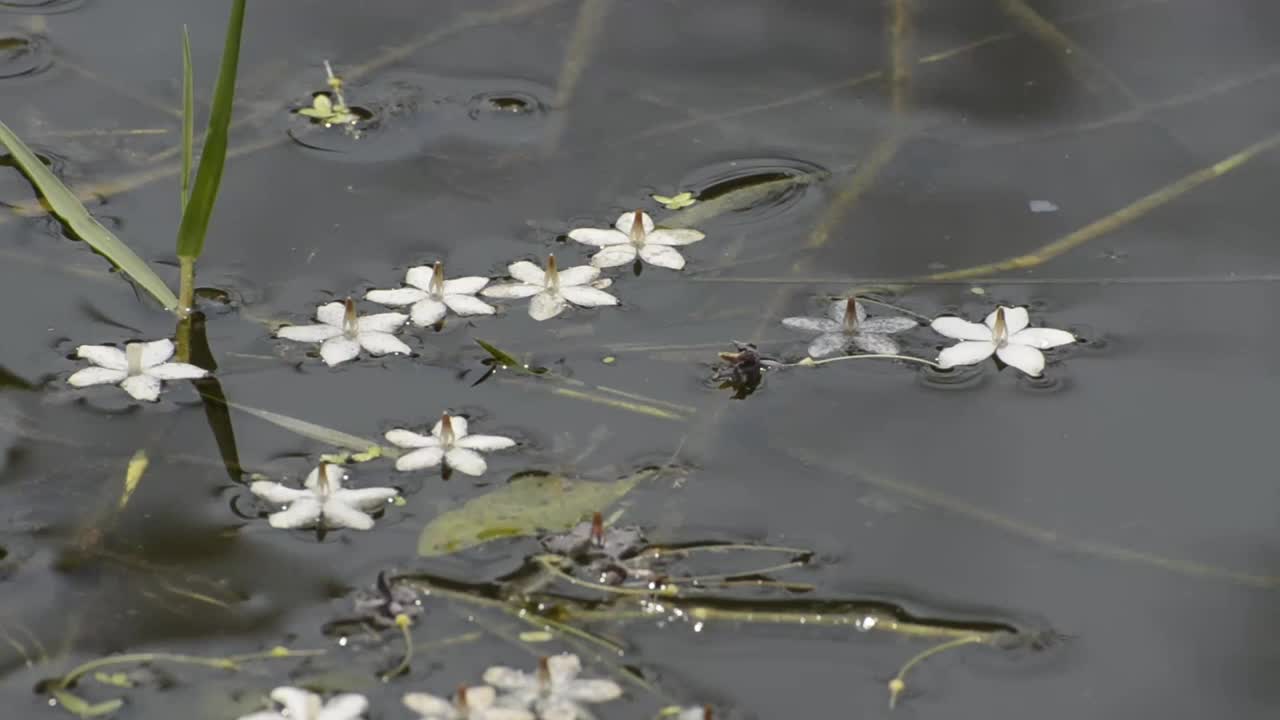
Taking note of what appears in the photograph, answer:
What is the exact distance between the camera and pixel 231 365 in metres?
2.15

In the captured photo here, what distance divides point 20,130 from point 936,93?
4.83 feet

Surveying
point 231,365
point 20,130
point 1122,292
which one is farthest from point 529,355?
point 20,130

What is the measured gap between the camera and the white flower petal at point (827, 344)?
2174mm

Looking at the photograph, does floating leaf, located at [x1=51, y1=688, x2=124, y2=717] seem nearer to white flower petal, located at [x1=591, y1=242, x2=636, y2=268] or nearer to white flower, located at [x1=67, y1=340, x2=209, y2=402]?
white flower, located at [x1=67, y1=340, x2=209, y2=402]

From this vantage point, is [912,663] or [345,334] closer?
[912,663]

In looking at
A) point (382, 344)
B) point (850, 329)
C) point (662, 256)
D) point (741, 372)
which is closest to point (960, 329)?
point (850, 329)

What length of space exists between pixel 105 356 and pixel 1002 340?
117 centimetres

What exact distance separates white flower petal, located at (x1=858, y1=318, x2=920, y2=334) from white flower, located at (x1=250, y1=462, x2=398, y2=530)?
68cm

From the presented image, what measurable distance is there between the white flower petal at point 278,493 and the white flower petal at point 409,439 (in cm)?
13

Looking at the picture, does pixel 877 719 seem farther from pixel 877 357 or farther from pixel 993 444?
pixel 877 357

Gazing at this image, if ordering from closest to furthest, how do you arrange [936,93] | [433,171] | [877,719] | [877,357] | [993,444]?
1. [877,719]
2. [993,444]
3. [877,357]
4. [433,171]
5. [936,93]

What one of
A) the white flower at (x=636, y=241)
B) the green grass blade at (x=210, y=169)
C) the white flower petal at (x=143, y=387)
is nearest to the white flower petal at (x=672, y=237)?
the white flower at (x=636, y=241)

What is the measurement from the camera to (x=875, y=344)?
218cm

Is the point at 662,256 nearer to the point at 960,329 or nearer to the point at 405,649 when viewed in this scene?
the point at 960,329
